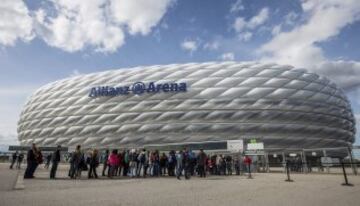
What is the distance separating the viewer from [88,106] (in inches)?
1529

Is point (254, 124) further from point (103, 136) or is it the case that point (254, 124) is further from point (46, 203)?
point (46, 203)

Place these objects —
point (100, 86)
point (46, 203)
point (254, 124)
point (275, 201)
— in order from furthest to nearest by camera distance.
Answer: point (100, 86) → point (254, 124) → point (275, 201) → point (46, 203)

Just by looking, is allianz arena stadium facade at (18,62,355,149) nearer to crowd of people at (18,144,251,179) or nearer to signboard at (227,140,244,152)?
signboard at (227,140,244,152)

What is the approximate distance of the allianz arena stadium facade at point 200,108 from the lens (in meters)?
34.6

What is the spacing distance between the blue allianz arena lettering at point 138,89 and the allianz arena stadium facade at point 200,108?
0.37 ft

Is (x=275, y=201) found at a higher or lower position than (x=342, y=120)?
lower

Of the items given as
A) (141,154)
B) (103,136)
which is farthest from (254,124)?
(141,154)

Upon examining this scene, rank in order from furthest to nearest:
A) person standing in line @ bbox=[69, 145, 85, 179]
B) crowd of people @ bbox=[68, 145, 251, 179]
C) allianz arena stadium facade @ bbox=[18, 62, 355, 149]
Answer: allianz arena stadium facade @ bbox=[18, 62, 355, 149]
crowd of people @ bbox=[68, 145, 251, 179]
person standing in line @ bbox=[69, 145, 85, 179]

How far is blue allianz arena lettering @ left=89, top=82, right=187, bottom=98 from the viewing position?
119 ft

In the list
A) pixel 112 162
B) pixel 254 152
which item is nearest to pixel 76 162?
pixel 112 162

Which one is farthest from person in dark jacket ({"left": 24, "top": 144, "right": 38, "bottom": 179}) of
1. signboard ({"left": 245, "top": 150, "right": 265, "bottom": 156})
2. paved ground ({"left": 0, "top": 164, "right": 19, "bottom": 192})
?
signboard ({"left": 245, "top": 150, "right": 265, "bottom": 156})

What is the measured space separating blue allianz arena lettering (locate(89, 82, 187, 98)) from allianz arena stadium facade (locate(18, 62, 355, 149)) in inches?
4.5

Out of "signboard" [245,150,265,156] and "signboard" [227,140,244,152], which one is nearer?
"signboard" [245,150,265,156]

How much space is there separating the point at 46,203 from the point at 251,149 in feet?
50.9
